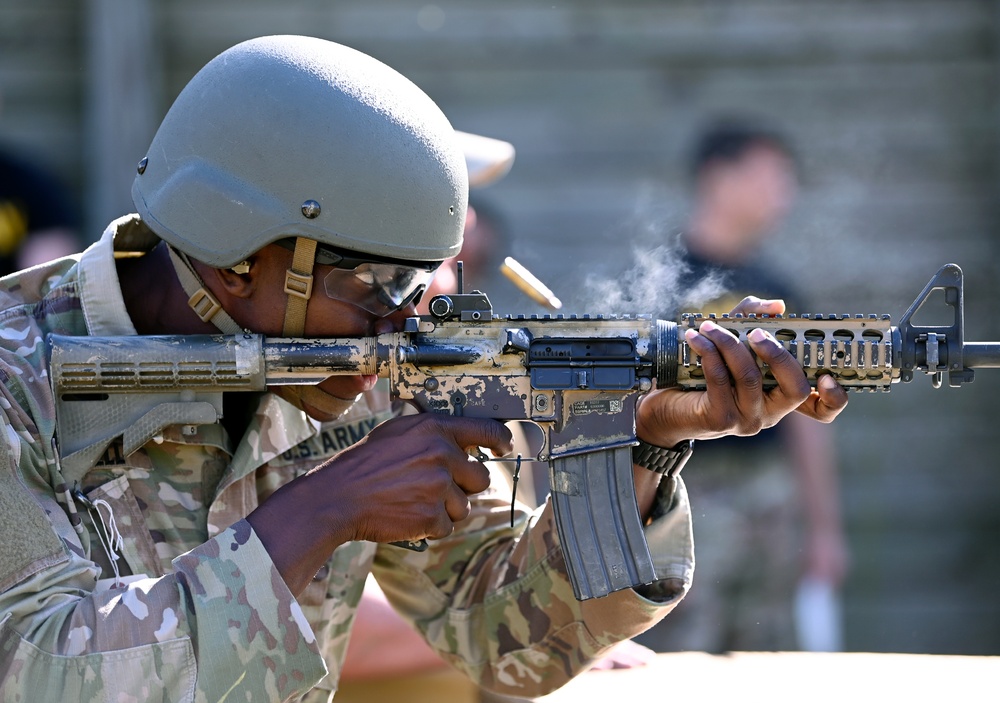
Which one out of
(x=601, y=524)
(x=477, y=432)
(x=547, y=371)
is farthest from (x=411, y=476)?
(x=601, y=524)

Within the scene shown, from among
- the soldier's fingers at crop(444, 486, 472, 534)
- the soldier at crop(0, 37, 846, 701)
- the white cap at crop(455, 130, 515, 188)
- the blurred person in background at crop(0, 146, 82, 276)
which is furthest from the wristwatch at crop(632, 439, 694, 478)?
the blurred person in background at crop(0, 146, 82, 276)

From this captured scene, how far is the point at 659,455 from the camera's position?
3.29 metres

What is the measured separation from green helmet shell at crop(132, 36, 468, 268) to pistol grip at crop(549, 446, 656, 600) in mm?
632

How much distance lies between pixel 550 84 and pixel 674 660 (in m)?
3.88

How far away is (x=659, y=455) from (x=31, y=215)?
13.7ft

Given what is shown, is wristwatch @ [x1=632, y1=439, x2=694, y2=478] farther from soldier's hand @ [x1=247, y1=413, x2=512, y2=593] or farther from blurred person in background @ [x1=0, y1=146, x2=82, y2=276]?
blurred person in background @ [x1=0, y1=146, x2=82, y2=276]

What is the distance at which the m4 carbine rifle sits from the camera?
295cm

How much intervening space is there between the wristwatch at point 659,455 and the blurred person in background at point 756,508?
7.26 feet

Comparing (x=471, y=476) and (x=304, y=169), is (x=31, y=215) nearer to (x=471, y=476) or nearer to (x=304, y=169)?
(x=304, y=169)

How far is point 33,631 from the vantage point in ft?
8.54

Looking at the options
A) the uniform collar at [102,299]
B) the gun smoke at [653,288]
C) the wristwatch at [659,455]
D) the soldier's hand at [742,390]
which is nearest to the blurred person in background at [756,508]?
the gun smoke at [653,288]

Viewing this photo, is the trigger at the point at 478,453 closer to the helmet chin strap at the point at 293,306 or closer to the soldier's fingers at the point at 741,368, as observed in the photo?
the helmet chin strap at the point at 293,306

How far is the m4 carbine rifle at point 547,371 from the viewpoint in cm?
295

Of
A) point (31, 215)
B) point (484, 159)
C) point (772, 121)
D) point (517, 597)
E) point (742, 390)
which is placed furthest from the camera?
point (772, 121)
